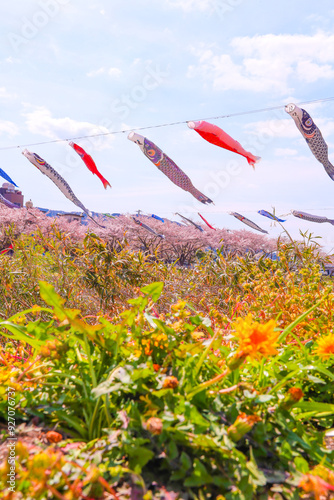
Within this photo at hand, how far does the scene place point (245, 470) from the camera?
892mm

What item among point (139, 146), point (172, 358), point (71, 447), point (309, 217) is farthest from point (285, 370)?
point (309, 217)

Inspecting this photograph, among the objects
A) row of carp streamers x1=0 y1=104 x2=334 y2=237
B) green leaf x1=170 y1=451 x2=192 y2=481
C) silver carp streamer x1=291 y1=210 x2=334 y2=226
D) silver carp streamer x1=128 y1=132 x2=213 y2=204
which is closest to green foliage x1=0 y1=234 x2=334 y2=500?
green leaf x1=170 y1=451 x2=192 y2=481

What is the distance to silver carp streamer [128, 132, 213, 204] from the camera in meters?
9.00

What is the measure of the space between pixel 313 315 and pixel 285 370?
0.69 meters

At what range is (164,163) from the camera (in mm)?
9102

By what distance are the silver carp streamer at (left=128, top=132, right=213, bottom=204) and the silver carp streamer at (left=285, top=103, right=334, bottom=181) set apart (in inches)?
112

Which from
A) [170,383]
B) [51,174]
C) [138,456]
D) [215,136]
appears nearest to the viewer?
[138,456]

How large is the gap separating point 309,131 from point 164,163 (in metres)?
3.44

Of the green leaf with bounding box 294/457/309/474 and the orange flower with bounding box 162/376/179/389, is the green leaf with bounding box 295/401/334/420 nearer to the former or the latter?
the green leaf with bounding box 294/457/309/474

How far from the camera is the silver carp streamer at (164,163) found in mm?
9000

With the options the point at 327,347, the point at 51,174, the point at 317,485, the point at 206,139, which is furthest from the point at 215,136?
the point at 51,174

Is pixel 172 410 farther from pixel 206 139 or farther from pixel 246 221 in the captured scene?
pixel 246 221

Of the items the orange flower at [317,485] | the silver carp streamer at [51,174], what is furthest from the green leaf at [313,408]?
the silver carp streamer at [51,174]

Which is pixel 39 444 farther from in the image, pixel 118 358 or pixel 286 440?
pixel 286 440
